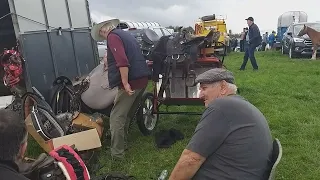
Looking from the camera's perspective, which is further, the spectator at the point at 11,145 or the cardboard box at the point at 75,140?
the cardboard box at the point at 75,140

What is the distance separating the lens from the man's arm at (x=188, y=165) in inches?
101

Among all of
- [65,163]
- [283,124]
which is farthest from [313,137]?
[65,163]

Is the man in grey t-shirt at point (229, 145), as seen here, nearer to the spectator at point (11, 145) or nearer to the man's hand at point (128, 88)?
the spectator at point (11, 145)

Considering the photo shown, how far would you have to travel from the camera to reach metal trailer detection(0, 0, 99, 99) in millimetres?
6031

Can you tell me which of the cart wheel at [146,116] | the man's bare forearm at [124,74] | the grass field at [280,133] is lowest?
the grass field at [280,133]

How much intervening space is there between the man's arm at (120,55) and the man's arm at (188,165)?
228 centimetres

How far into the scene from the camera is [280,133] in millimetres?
6062

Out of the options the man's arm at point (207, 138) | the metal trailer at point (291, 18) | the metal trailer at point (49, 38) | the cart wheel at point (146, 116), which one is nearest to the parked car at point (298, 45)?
the metal trailer at point (49, 38)

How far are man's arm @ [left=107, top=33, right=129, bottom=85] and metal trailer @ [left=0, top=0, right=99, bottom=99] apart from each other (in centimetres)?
191

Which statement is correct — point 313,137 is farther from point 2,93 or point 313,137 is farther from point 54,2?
point 2,93

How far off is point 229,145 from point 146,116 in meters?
3.78

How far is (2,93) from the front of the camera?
7.96 metres

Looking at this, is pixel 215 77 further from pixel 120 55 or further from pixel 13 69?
pixel 13 69

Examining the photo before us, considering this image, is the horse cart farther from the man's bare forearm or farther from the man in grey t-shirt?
the man in grey t-shirt
